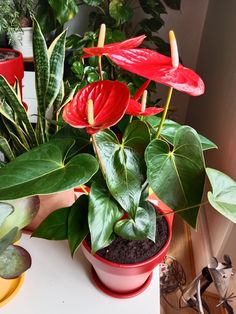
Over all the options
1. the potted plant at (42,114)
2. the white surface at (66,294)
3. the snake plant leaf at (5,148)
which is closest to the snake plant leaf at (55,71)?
the potted plant at (42,114)

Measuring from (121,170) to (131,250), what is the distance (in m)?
0.19

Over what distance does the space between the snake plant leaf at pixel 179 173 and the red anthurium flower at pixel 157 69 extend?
4.2 inches

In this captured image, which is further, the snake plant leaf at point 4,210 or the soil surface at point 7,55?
the soil surface at point 7,55

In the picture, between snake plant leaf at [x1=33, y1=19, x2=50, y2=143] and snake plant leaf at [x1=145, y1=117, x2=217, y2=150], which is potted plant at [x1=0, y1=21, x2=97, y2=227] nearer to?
snake plant leaf at [x1=33, y1=19, x2=50, y2=143]

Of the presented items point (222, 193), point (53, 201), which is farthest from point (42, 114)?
point (222, 193)

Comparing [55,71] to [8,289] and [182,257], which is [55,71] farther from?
[182,257]

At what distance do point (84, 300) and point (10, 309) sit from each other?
5.8 inches

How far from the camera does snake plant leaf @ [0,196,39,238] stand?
0.51 m

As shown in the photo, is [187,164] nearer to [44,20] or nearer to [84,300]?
[84,300]

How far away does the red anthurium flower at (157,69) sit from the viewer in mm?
367

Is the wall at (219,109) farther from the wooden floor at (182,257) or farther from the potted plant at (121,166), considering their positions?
the potted plant at (121,166)

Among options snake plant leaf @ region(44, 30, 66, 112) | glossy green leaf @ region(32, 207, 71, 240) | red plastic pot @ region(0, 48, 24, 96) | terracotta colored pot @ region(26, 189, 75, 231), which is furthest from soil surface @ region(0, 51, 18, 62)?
glossy green leaf @ region(32, 207, 71, 240)

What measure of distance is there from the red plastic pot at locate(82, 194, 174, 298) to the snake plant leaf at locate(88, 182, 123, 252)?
0.25ft

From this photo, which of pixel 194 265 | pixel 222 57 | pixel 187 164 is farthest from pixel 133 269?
pixel 222 57
